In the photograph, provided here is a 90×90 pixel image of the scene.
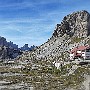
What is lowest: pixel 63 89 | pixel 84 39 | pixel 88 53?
pixel 63 89

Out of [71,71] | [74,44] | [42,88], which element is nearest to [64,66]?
[71,71]

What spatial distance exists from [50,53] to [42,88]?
441ft

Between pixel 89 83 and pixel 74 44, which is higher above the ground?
pixel 74 44

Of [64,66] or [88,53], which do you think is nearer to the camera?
[64,66]

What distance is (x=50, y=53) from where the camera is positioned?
19912 centimetres

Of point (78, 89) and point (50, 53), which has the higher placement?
point (50, 53)

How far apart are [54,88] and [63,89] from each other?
8.54ft

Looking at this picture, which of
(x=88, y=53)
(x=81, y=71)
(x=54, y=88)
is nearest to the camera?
(x=54, y=88)

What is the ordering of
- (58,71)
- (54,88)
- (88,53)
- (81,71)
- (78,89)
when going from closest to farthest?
(78,89) → (54,88) → (81,71) → (58,71) → (88,53)

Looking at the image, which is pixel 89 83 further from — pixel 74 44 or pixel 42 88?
pixel 74 44

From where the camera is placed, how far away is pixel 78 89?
58.9m

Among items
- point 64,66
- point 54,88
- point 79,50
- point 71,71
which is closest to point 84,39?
point 79,50

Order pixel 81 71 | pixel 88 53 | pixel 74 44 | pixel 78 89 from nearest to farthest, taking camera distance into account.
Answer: pixel 78 89 → pixel 81 71 → pixel 88 53 → pixel 74 44

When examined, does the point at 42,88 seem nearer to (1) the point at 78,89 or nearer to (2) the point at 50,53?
(1) the point at 78,89
